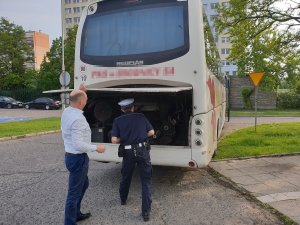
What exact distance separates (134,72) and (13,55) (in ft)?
181

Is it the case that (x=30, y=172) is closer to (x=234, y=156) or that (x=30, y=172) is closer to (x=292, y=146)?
(x=234, y=156)

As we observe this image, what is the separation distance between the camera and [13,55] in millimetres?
57062

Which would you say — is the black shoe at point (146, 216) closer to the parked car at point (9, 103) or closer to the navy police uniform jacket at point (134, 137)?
the navy police uniform jacket at point (134, 137)

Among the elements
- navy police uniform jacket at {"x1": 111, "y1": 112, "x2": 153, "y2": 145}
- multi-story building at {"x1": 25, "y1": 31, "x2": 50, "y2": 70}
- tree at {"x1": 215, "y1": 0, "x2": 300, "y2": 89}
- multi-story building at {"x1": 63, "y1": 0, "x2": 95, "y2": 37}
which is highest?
multi-story building at {"x1": 63, "y1": 0, "x2": 95, "y2": 37}

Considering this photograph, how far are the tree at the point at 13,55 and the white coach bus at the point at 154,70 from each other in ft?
170

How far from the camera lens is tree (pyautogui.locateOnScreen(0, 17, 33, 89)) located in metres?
55.8

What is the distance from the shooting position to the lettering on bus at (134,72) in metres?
6.55

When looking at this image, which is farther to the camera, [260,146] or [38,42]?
[38,42]

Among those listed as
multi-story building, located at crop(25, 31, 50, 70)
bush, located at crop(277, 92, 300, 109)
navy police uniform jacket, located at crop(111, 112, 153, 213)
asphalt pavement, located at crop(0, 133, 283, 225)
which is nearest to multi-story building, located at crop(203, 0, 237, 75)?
navy police uniform jacket, located at crop(111, 112, 153, 213)

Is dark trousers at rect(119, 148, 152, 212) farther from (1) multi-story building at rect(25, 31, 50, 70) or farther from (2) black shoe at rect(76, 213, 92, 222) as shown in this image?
(1) multi-story building at rect(25, 31, 50, 70)

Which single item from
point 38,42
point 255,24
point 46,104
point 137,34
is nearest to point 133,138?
point 137,34

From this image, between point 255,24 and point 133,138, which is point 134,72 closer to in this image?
point 133,138

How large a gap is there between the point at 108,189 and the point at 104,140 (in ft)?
3.14

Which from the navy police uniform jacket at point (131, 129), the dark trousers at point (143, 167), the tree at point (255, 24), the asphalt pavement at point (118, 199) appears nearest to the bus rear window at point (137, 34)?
the navy police uniform jacket at point (131, 129)
